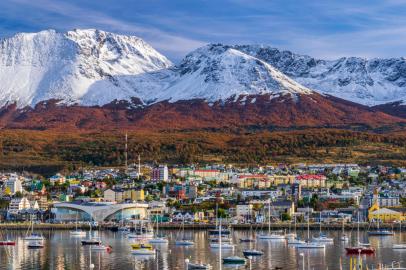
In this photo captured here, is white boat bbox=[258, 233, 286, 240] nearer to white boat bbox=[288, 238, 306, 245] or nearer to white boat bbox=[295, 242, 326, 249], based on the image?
white boat bbox=[288, 238, 306, 245]

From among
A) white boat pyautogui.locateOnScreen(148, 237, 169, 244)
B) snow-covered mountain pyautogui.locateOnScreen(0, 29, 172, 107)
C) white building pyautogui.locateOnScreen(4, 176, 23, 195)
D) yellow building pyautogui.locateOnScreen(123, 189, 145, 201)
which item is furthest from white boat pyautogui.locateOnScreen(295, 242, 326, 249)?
snow-covered mountain pyautogui.locateOnScreen(0, 29, 172, 107)

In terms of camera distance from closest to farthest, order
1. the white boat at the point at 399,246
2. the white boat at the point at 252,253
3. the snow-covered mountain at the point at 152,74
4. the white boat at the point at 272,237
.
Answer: the white boat at the point at 252,253
the white boat at the point at 399,246
the white boat at the point at 272,237
the snow-covered mountain at the point at 152,74

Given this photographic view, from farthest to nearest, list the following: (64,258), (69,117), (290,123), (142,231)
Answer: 1. (69,117)
2. (290,123)
3. (142,231)
4. (64,258)

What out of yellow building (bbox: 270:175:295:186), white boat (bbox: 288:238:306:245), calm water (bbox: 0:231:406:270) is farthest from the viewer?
yellow building (bbox: 270:175:295:186)

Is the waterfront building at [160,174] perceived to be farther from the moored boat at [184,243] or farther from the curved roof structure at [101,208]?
the moored boat at [184,243]

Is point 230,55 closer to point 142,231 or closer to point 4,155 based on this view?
point 4,155

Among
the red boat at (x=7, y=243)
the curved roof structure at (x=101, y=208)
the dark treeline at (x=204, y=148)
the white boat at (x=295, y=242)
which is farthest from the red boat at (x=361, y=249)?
the dark treeline at (x=204, y=148)

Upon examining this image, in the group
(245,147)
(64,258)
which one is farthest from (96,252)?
(245,147)
